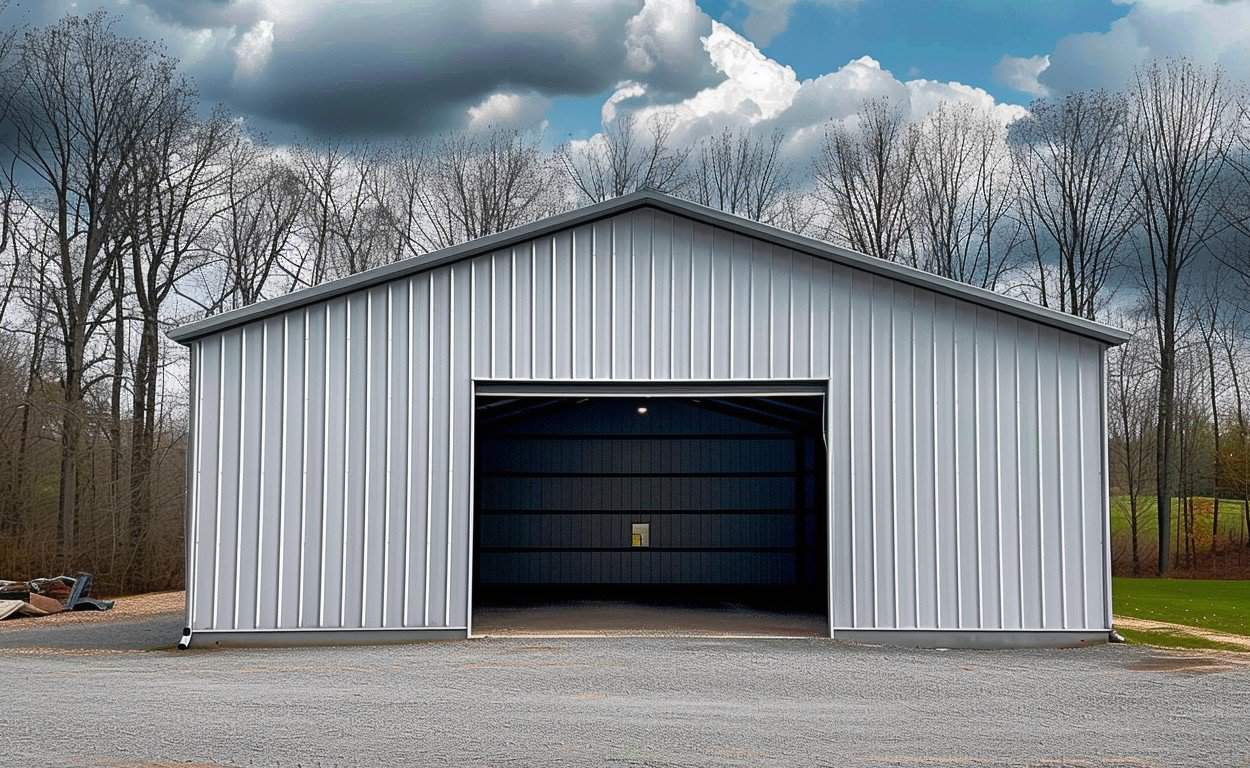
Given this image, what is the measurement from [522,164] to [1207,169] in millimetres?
20173

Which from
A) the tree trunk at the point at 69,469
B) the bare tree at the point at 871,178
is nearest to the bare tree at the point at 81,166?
the tree trunk at the point at 69,469

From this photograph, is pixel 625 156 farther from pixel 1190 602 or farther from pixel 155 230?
pixel 1190 602

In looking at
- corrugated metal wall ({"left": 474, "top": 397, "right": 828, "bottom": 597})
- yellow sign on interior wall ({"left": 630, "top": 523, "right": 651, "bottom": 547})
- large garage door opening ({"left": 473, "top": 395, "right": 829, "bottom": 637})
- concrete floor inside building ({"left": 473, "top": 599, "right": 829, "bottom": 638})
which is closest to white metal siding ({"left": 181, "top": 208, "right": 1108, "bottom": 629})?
concrete floor inside building ({"left": 473, "top": 599, "right": 829, "bottom": 638})

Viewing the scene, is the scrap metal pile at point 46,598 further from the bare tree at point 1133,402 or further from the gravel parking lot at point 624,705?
the bare tree at point 1133,402

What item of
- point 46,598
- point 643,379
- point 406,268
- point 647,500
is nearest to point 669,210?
point 643,379

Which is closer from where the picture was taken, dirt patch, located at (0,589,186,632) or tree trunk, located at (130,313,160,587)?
dirt patch, located at (0,589,186,632)

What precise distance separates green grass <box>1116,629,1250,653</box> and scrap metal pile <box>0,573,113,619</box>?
16.7 m

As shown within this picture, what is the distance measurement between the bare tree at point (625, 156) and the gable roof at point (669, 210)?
25.5m

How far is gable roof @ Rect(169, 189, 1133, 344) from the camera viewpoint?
14.2 m

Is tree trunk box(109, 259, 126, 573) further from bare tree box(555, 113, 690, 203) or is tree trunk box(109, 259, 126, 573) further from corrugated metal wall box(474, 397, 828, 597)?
bare tree box(555, 113, 690, 203)

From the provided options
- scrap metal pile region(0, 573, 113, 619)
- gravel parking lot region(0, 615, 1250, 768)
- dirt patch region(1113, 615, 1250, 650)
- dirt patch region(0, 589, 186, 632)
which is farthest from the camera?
A: scrap metal pile region(0, 573, 113, 619)

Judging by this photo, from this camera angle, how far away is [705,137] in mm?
39406

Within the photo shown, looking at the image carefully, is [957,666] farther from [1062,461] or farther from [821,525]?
[821,525]

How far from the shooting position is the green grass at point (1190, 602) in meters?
18.6
